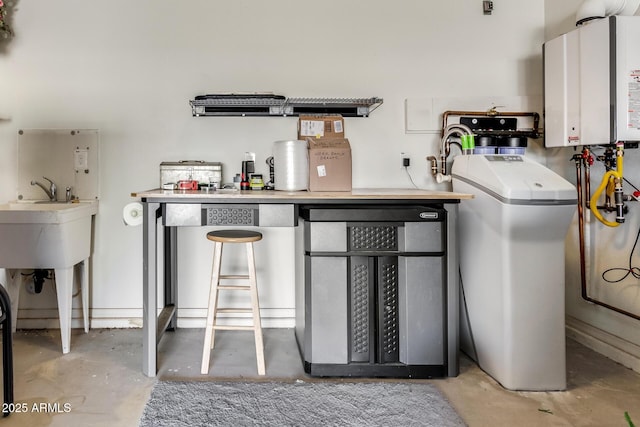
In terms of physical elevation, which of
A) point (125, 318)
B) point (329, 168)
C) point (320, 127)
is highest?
point (320, 127)

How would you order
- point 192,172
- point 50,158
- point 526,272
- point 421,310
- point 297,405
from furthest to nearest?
point 50,158 → point 192,172 → point 421,310 → point 526,272 → point 297,405

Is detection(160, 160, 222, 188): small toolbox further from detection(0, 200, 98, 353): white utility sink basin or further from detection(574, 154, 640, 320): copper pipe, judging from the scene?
detection(574, 154, 640, 320): copper pipe

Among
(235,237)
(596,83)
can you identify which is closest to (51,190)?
(235,237)

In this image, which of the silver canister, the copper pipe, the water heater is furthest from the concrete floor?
the water heater

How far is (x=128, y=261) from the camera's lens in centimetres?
295

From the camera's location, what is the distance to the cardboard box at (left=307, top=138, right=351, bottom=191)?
7.91 ft

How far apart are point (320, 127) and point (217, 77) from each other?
2.88 ft

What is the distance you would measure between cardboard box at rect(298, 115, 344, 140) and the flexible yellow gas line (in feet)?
5.44

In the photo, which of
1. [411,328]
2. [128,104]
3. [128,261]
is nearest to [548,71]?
[411,328]

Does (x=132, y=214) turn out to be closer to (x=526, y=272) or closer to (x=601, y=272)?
(x=526, y=272)

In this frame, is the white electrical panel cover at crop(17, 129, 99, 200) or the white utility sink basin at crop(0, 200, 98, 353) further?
the white electrical panel cover at crop(17, 129, 99, 200)

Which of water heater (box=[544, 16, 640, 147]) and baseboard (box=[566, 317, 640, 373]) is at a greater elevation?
water heater (box=[544, 16, 640, 147])

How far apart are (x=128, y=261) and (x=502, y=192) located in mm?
2611

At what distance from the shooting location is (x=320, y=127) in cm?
285
